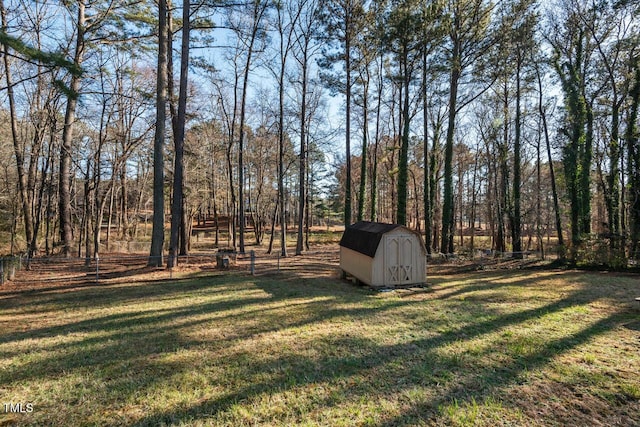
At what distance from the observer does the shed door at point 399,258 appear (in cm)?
988

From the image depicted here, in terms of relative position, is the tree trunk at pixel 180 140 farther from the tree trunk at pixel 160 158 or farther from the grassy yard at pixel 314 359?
the grassy yard at pixel 314 359

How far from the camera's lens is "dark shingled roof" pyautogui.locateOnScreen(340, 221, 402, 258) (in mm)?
9820

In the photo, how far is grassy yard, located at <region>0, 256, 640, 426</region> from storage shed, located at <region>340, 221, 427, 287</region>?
5.41 feet

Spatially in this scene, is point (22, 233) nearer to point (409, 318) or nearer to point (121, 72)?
point (121, 72)

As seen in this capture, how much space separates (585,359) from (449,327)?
2090mm

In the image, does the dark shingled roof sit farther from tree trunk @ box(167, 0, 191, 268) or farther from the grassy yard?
tree trunk @ box(167, 0, 191, 268)

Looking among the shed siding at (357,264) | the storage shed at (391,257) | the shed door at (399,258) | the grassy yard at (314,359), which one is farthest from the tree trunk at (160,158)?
the shed door at (399,258)

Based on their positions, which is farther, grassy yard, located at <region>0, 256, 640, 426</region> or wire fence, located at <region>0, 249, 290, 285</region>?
wire fence, located at <region>0, 249, 290, 285</region>

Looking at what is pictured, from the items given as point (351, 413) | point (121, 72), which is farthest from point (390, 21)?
point (351, 413)

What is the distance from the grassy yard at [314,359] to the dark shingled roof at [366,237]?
221cm

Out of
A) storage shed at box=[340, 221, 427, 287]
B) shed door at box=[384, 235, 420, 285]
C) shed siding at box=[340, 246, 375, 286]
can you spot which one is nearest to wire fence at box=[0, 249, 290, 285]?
shed siding at box=[340, 246, 375, 286]

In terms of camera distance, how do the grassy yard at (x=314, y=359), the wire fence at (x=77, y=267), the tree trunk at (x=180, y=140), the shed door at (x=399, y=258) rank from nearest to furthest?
the grassy yard at (x=314, y=359) → the wire fence at (x=77, y=267) → the shed door at (x=399, y=258) → the tree trunk at (x=180, y=140)

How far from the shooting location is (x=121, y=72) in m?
14.3

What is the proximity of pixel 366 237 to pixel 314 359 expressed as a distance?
6.40m
